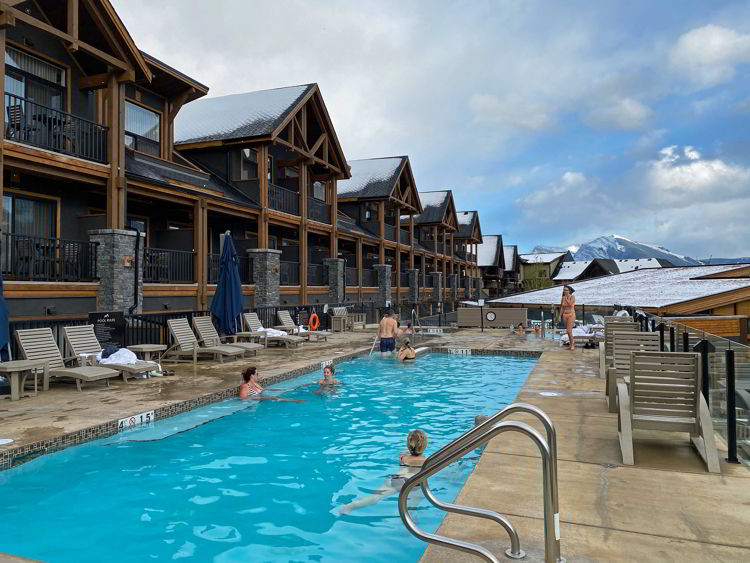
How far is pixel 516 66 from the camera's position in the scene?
57.1 ft

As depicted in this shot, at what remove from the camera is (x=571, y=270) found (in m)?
72.8

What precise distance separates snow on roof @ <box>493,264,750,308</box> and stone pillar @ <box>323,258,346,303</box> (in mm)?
10082

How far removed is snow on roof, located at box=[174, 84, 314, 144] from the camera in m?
21.2

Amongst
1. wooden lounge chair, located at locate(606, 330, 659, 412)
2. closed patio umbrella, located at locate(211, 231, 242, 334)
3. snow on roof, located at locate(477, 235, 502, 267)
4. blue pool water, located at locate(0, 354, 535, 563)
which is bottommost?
blue pool water, located at locate(0, 354, 535, 563)

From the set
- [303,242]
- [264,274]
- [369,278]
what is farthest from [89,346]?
[369,278]

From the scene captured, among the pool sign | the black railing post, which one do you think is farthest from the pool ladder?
the pool sign

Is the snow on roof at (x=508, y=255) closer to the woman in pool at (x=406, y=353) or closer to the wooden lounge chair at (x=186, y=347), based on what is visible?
the woman in pool at (x=406, y=353)

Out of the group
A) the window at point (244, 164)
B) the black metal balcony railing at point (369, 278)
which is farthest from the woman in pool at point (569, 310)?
the black metal balcony railing at point (369, 278)

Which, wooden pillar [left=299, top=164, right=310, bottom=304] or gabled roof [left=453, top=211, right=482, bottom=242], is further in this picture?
gabled roof [left=453, top=211, right=482, bottom=242]

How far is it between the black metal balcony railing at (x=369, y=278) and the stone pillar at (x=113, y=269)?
17140 millimetres

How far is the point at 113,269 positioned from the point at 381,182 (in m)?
21.6

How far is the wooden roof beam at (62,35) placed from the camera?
1176 cm

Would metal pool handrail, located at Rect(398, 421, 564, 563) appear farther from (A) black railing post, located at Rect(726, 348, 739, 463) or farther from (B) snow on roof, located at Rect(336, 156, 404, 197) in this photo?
(B) snow on roof, located at Rect(336, 156, 404, 197)

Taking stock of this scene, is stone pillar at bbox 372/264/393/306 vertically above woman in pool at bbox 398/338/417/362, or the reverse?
stone pillar at bbox 372/264/393/306
